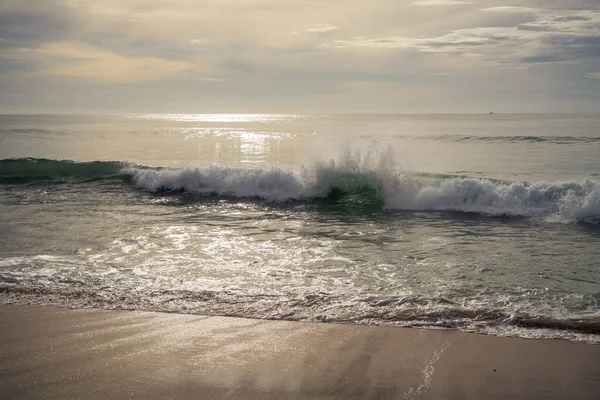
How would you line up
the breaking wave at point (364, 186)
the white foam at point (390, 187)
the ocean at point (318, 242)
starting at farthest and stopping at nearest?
1. the breaking wave at point (364, 186)
2. the white foam at point (390, 187)
3. the ocean at point (318, 242)

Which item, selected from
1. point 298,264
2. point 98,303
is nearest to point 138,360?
point 98,303

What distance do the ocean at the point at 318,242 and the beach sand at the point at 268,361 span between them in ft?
1.36

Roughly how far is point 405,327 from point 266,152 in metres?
23.7

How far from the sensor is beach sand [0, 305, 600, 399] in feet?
13.6

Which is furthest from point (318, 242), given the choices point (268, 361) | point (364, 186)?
point (364, 186)

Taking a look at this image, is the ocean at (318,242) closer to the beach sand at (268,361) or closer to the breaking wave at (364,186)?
the breaking wave at (364,186)

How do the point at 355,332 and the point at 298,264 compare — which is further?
the point at 298,264

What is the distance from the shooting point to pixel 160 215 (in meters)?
12.6

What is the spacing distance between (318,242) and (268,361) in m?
5.17

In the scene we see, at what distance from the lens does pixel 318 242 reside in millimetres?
9789

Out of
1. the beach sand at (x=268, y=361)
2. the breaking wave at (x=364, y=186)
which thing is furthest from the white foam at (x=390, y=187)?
the beach sand at (x=268, y=361)

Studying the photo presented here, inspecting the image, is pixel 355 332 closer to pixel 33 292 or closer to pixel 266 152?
pixel 33 292

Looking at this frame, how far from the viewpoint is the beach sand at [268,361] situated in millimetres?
4160

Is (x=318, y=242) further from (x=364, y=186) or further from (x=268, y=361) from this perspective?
(x=364, y=186)
